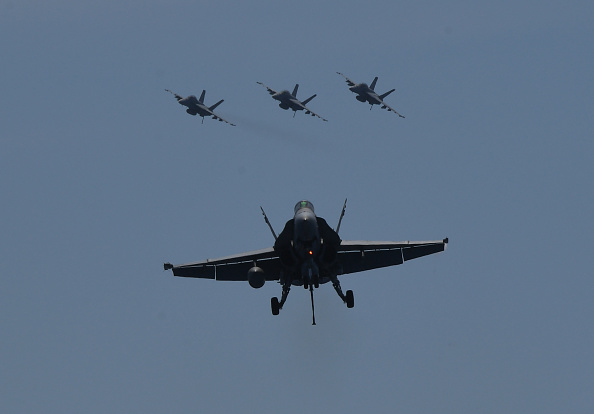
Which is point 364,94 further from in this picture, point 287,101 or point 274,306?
point 274,306

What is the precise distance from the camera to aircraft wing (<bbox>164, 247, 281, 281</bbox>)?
71812 mm

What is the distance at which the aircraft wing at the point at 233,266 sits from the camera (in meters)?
71.8

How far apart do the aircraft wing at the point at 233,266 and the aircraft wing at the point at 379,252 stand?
4.76 meters

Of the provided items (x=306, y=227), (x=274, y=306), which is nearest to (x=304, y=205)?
(x=306, y=227)

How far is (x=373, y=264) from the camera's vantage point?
74.2m

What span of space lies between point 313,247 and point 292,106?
105m

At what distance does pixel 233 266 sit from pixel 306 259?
10.5 metres

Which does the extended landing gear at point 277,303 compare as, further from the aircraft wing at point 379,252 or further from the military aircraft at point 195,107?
the military aircraft at point 195,107

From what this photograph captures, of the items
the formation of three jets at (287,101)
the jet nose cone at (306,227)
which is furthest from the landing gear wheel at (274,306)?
the formation of three jets at (287,101)

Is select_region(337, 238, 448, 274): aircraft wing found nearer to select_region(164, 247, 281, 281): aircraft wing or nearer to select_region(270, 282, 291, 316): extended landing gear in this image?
select_region(270, 282, 291, 316): extended landing gear

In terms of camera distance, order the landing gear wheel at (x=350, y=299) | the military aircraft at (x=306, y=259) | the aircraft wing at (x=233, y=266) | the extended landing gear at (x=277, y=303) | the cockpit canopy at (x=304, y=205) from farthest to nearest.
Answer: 1. the aircraft wing at (x=233, y=266)
2. the landing gear wheel at (x=350, y=299)
3. the extended landing gear at (x=277, y=303)
4. the cockpit canopy at (x=304, y=205)
5. the military aircraft at (x=306, y=259)

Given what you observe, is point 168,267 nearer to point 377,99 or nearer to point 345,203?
point 345,203

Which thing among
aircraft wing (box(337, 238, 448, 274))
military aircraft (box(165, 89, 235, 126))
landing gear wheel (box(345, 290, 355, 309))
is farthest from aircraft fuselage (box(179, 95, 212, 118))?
landing gear wheel (box(345, 290, 355, 309))

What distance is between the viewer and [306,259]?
216ft
